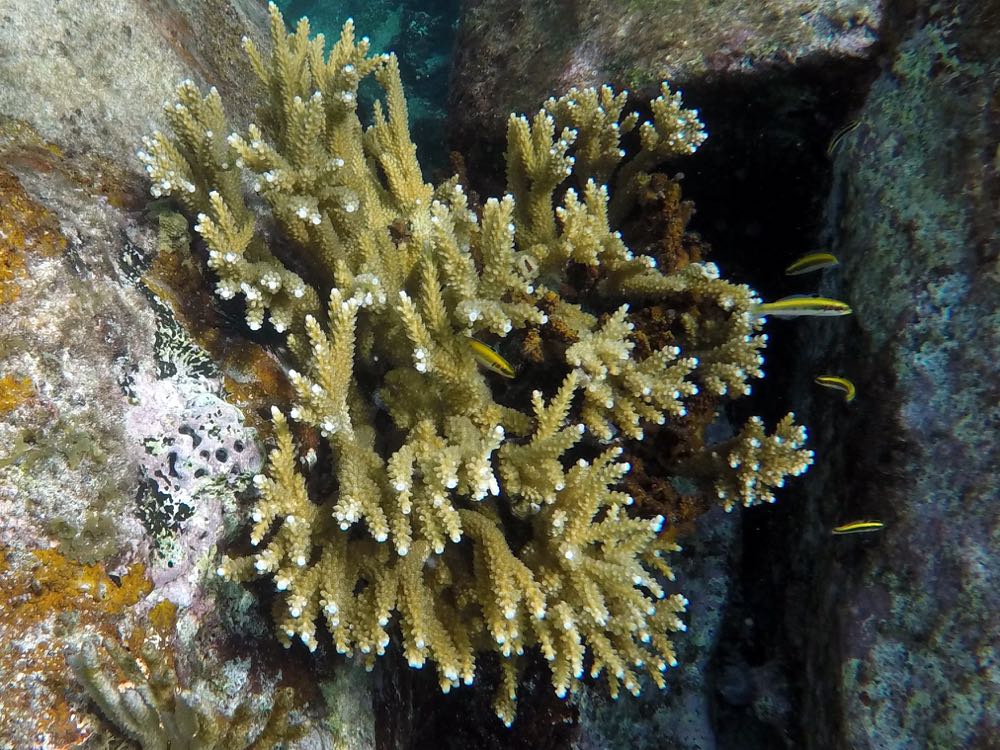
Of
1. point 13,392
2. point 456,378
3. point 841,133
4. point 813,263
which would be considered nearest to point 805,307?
point 813,263

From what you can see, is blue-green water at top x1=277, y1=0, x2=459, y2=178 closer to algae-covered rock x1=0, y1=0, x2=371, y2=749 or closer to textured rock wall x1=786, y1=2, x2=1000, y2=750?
algae-covered rock x1=0, y1=0, x2=371, y2=749

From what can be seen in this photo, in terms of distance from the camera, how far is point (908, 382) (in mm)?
2674

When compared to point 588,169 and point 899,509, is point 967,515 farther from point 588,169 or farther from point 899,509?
point 588,169

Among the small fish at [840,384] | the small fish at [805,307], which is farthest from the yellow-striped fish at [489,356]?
the small fish at [840,384]

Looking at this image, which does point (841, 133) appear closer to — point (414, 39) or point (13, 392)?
point (13, 392)

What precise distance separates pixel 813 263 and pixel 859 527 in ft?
4.87

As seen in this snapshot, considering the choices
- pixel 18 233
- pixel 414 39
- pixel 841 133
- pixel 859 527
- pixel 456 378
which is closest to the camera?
pixel 18 233

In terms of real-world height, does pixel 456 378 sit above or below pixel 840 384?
below

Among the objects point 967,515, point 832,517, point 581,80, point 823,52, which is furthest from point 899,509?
point 581,80

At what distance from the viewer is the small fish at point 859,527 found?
268 centimetres

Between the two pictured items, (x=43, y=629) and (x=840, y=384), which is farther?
(x=840, y=384)

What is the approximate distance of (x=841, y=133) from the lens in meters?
3.19

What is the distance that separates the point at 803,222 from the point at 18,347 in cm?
421

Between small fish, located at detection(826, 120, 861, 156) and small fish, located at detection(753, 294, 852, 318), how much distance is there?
939 millimetres
